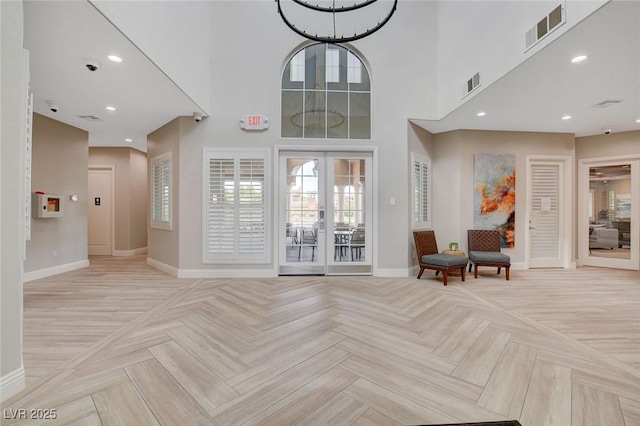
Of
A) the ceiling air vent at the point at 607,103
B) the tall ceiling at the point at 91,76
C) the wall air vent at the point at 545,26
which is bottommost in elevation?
the ceiling air vent at the point at 607,103

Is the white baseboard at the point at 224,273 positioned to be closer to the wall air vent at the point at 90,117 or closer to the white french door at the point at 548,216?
the wall air vent at the point at 90,117

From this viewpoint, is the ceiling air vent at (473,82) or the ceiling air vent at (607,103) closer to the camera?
the ceiling air vent at (473,82)

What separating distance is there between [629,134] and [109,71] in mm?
9415

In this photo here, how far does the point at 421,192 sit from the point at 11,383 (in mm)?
5758

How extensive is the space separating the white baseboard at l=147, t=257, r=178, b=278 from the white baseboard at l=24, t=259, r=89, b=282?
54.0 inches

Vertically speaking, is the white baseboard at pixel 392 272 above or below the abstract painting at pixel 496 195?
below

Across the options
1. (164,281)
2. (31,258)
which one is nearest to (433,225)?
(164,281)

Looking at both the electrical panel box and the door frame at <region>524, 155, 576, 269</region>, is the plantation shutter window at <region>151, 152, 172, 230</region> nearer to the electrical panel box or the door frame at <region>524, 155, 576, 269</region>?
the electrical panel box

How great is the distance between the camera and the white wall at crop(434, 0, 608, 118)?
9.23 feet

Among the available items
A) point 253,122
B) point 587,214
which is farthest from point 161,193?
point 587,214

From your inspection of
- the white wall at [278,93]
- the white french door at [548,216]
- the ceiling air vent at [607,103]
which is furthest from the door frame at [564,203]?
the white wall at [278,93]

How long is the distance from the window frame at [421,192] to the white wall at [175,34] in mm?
4016

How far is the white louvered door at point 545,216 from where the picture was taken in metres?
5.90

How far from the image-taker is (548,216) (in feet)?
19.5
